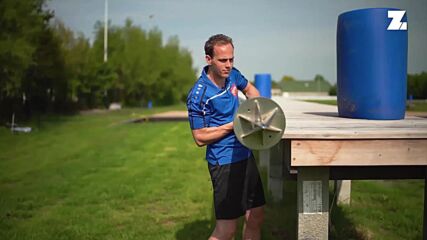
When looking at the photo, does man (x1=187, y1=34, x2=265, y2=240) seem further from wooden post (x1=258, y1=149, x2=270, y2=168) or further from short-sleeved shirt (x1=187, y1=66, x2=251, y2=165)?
wooden post (x1=258, y1=149, x2=270, y2=168)

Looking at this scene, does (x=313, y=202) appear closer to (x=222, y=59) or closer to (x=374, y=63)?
(x=222, y=59)

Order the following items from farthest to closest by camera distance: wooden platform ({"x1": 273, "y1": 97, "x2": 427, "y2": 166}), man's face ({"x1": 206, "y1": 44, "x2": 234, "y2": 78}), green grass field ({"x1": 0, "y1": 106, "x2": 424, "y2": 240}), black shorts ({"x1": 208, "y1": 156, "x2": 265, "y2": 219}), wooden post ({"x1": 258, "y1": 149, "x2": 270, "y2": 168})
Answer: wooden post ({"x1": 258, "y1": 149, "x2": 270, "y2": 168}), green grass field ({"x1": 0, "y1": 106, "x2": 424, "y2": 240}), black shorts ({"x1": 208, "y1": 156, "x2": 265, "y2": 219}), man's face ({"x1": 206, "y1": 44, "x2": 234, "y2": 78}), wooden platform ({"x1": 273, "y1": 97, "x2": 427, "y2": 166})

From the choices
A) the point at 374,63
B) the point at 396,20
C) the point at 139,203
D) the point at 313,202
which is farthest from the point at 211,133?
the point at 139,203

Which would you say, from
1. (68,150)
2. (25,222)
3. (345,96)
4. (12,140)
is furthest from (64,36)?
(345,96)

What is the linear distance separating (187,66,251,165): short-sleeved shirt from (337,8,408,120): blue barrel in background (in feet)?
3.43

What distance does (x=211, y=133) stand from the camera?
8.43 ft

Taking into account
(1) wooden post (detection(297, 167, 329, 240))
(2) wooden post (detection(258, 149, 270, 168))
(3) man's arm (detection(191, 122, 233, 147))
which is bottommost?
(2) wooden post (detection(258, 149, 270, 168))

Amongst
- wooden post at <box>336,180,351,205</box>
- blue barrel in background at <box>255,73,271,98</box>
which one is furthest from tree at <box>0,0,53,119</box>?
wooden post at <box>336,180,351,205</box>

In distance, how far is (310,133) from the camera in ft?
8.02

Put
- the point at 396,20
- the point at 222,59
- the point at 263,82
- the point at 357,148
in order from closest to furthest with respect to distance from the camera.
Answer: the point at 357,148 < the point at 222,59 < the point at 396,20 < the point at 263,82

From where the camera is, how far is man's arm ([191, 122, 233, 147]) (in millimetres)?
2533

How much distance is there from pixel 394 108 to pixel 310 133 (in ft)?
3.81

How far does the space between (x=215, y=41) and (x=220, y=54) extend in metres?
0.09

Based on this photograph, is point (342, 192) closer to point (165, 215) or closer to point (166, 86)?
point (165, 215)
